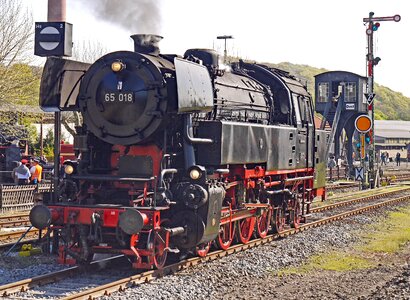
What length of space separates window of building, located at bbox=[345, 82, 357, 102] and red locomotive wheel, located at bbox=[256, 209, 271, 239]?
35541 millimetres

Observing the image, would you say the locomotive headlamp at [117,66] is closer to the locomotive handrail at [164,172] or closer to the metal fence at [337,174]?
the locomotive handrail at [164,172]

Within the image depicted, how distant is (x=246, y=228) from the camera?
44.6 feet

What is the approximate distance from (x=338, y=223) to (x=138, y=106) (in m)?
8.34

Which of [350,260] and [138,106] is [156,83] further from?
[350,260]

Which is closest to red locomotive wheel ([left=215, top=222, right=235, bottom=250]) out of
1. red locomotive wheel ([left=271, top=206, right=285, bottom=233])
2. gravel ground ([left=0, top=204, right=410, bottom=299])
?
gravel ground ([left=0, top=204, right=410, bottom=299])

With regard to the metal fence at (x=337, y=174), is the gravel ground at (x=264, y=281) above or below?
below

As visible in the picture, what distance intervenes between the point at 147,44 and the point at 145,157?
1.95 metres

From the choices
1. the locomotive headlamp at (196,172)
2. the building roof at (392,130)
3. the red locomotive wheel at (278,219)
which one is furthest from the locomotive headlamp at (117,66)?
the building roof at (392,130)

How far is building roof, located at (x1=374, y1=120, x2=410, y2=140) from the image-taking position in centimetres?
8038

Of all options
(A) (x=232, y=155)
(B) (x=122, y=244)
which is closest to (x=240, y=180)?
(A) (x=232, y=155)

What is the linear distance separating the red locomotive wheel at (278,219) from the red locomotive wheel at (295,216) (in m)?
0.47

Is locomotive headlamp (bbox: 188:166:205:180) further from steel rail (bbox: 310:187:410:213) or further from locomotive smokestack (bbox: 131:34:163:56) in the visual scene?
steel rail (bbox: 310:187:410:213)

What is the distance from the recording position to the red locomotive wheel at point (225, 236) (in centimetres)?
1221

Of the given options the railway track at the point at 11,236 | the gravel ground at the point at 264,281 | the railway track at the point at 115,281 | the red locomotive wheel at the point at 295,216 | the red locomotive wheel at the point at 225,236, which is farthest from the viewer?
the red locomotive wheel at the point at 295,216
